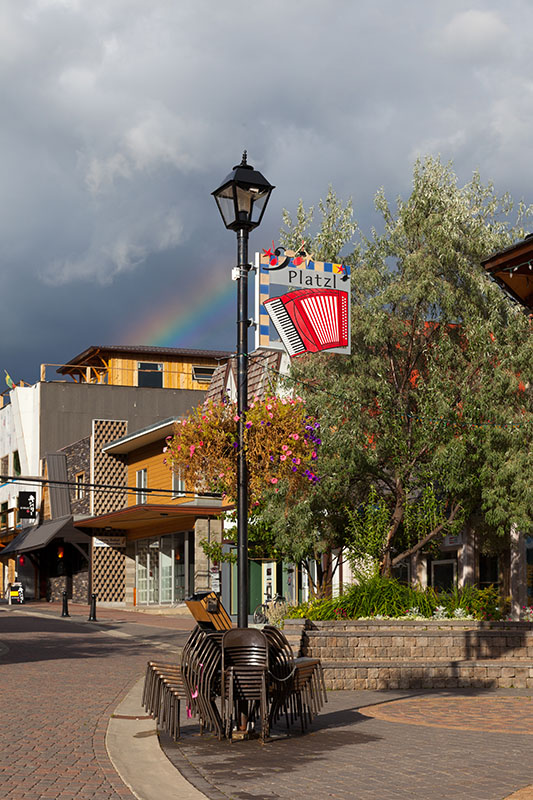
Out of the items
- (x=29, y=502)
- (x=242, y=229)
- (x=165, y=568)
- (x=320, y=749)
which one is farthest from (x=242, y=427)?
(x=29, y=502)

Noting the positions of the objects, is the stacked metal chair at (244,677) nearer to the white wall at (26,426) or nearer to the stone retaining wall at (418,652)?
the stone retaining wall at (418,652)

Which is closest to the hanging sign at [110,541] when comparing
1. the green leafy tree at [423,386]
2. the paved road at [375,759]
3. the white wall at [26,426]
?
the white wall at [26,426]

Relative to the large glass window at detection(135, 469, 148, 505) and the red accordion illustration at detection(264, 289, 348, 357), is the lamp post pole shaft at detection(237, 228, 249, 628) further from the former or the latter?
the large glass window at detection(135, 469, 148, 505)

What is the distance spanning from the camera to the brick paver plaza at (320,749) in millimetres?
→ 7145

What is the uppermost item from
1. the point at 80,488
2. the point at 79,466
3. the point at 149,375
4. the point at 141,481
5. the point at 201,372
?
the point at 201,372

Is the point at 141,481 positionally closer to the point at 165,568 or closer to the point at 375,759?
the point at 165,568

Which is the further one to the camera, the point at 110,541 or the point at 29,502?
the point at 29,502

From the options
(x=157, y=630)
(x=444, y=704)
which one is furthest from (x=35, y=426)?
(x=444, y=704)

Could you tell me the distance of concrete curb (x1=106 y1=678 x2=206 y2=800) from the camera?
7090 millimetres

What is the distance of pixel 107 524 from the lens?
4047cm

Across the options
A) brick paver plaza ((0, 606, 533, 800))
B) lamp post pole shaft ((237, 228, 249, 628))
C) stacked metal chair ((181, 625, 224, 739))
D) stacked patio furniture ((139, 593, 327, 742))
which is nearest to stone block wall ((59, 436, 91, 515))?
brick paver plaza ((0, 606, 533, 800))

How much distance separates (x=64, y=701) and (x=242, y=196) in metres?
6.58

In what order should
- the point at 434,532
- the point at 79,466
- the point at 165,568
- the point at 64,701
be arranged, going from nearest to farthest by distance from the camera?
the point at 64,701 → the point at 434,532 → the point at 165,568 → the point at 79,466

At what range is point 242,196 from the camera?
408 inches
